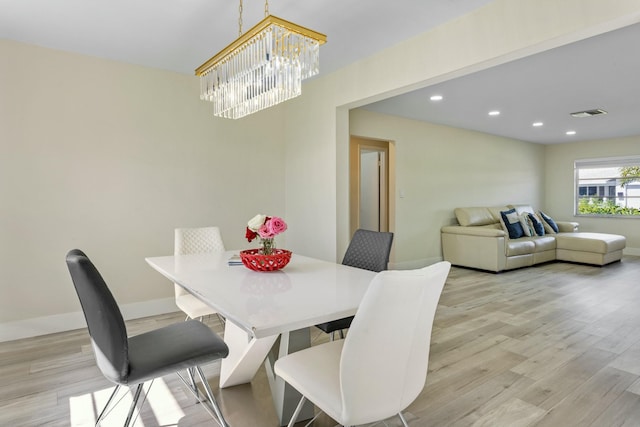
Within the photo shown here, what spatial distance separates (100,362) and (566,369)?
2.71m

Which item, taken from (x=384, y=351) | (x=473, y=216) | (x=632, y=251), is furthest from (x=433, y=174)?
(x=384, y=351)

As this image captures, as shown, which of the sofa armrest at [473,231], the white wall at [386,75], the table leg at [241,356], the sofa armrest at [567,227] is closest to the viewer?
the table leg at [241,356]

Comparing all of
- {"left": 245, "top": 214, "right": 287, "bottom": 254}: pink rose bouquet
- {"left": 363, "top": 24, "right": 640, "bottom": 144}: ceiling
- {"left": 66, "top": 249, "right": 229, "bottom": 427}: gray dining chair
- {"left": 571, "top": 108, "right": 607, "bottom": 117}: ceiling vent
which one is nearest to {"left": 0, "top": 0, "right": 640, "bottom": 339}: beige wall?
{"left": 363, "top": 24, "right": 640, "bottom": 144}: ceiling

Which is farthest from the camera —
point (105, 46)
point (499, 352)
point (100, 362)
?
point (105, 46)

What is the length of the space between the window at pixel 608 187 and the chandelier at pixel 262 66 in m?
8.21

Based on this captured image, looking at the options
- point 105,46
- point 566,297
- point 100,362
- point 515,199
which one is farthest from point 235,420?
point 515,199

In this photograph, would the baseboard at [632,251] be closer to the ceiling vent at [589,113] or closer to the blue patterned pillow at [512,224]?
the blue patterned pillow at [512,224]

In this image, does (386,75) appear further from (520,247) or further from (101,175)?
(520,247)

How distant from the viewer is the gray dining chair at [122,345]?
4.46ft

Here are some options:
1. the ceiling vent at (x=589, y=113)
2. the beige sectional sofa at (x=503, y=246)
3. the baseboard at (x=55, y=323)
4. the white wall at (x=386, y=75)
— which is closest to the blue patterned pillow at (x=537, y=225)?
the beige sectional sofa at (x=503, y=246)

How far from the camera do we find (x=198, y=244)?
310 centimetres

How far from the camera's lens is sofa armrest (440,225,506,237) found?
17.7 ft

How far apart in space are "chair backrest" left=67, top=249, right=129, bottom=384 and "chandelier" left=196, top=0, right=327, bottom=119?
130 cm

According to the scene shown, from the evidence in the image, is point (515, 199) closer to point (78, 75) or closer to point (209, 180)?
point (209, 180)
